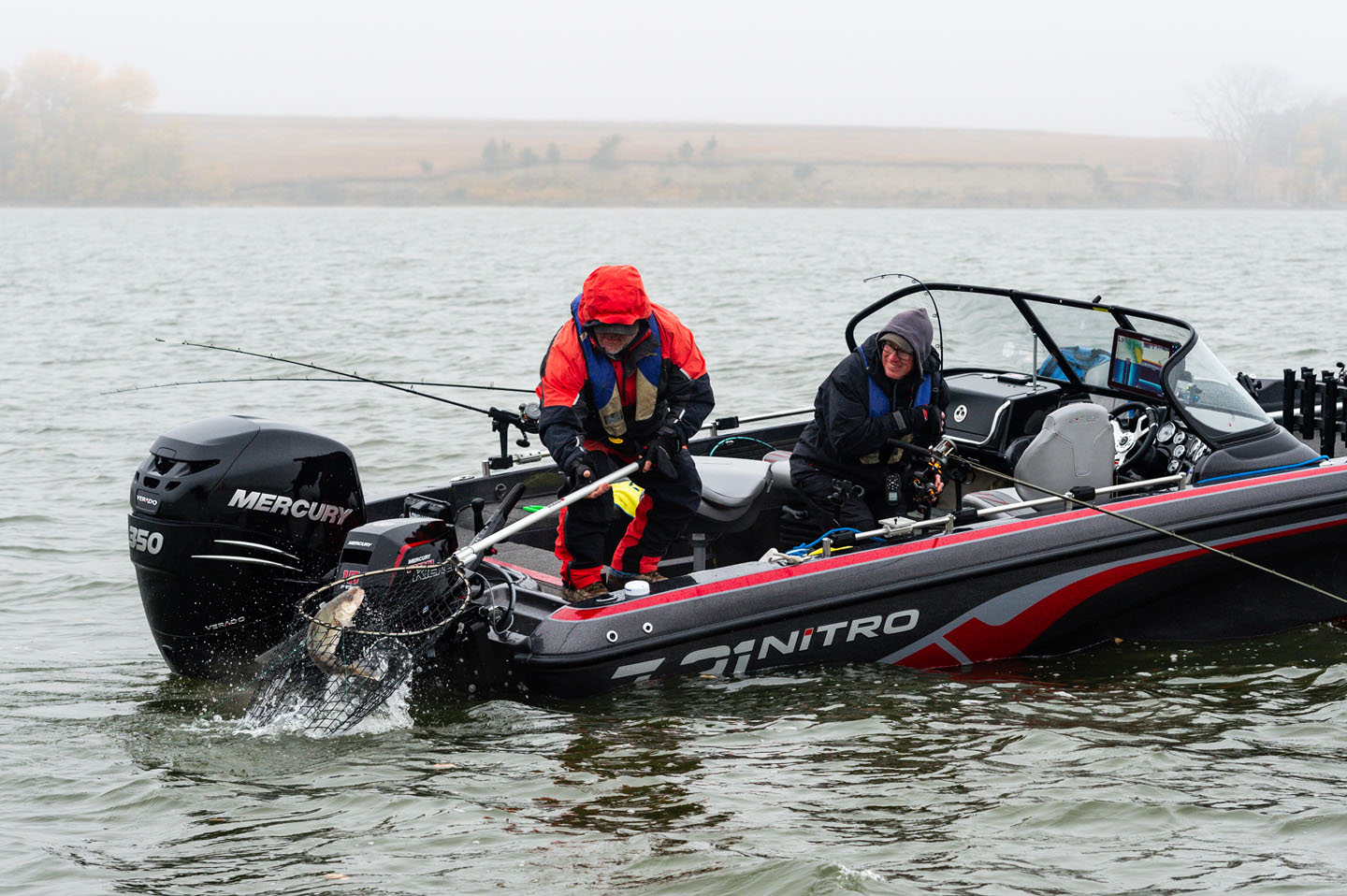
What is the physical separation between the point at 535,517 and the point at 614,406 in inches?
24.5

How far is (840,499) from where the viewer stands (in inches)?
228

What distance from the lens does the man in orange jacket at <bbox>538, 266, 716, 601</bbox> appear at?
5145 millimetres

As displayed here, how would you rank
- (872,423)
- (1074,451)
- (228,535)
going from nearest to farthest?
(228,535), (872,423), (1074,451)

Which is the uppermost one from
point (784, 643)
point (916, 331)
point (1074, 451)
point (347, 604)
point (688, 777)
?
point (916, 331)

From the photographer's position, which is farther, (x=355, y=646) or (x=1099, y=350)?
(x=1099, y=350)

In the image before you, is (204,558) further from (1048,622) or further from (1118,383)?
(1118,383)

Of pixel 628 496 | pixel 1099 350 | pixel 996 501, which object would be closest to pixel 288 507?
pixel 628 496

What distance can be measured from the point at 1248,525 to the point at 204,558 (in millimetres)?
4017

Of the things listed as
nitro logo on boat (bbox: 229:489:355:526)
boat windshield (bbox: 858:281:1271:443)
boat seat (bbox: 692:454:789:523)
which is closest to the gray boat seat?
boat seat (bbox: 692:454:789:523)

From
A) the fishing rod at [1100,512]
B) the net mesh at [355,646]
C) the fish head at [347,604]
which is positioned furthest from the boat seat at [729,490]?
the fish head at [347,604]

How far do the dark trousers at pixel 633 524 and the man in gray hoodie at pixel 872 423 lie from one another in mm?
587

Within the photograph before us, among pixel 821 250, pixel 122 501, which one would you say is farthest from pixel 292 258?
pixel 122 501

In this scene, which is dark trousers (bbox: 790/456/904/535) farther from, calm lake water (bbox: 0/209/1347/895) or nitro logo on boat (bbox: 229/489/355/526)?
nitro logo on boat (bbox: 229/489/355/526)

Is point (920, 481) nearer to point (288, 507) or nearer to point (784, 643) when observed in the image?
point (784, 643)
